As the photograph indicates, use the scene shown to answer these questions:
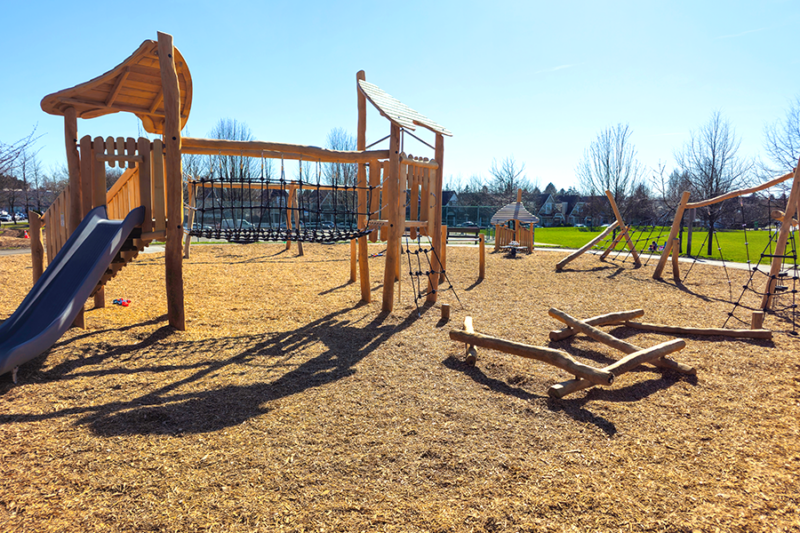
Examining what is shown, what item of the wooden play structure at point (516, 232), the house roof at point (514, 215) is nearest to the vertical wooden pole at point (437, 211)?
the wooden play structure at point (516, 232)

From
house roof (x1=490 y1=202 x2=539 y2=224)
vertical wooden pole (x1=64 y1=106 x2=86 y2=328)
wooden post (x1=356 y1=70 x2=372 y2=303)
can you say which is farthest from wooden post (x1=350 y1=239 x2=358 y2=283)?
house roof (x1=490 y1=202 x2=539 y2=224)

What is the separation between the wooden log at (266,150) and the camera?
6.77m

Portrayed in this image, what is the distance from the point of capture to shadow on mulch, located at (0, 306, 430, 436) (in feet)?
12.5

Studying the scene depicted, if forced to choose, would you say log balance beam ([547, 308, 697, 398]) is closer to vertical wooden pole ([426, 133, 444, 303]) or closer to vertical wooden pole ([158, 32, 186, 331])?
vertical wooden pole ([426, 133, 444, 303])

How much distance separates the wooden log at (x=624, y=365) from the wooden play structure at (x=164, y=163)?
146 inches

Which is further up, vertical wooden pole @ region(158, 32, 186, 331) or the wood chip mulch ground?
vertical wooden pole @ region(158, 32, 186, 331)

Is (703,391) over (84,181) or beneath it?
beneath

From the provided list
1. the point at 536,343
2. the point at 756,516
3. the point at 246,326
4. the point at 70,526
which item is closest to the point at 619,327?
the point at 536,343

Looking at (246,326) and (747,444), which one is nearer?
(747,444)

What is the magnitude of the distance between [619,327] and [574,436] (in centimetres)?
402

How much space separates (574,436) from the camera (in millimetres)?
3713

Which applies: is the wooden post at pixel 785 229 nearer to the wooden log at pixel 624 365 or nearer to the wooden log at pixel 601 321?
the wooden log at pixel 601 321

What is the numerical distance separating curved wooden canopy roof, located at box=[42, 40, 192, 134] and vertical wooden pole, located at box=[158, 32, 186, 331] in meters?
0.49

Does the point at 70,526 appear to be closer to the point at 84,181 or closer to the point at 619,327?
the point at 84,181
